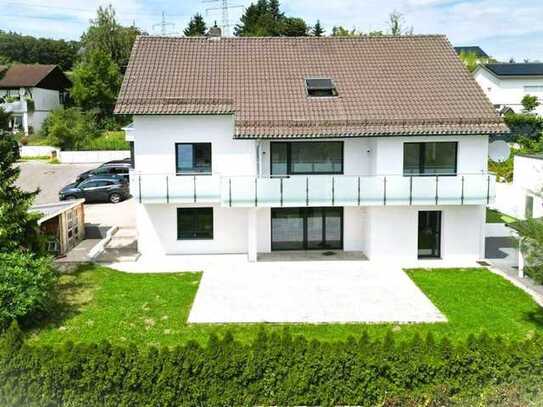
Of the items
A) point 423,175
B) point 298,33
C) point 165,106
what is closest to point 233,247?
point 165,106

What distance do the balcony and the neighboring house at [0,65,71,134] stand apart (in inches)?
1736

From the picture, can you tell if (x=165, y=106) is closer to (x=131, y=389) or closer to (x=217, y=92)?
(x=217, y=92)

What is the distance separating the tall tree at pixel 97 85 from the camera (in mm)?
61312

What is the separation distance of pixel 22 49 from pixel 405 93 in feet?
347

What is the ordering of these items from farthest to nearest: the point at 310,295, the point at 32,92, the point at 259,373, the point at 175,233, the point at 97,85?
1. the point at 32,92
2. the point at 97,85
3. the point at 175,233
4. the point at 310,295
5. the point at 259,373

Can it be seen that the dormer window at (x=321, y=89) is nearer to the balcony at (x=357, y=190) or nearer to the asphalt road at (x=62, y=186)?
the balcony at (x=357, y=190)

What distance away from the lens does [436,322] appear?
15.8 m

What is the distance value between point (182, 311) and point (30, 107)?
50.8 m

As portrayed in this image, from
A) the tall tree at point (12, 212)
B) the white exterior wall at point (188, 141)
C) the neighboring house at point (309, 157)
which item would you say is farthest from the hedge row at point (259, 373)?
the white exterior wall at point (188, 141)

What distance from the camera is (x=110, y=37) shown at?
76.4m

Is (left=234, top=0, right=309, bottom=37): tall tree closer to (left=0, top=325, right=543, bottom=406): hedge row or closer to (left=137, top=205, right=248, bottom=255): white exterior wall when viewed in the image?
(left=137, top=205, right=248, bottom=255): white exterior wall

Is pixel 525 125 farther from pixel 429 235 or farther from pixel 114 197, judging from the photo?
pixel 114 197

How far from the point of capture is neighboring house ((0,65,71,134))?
60287 mm

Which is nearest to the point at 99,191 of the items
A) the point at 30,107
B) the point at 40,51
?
the point at 30,107
